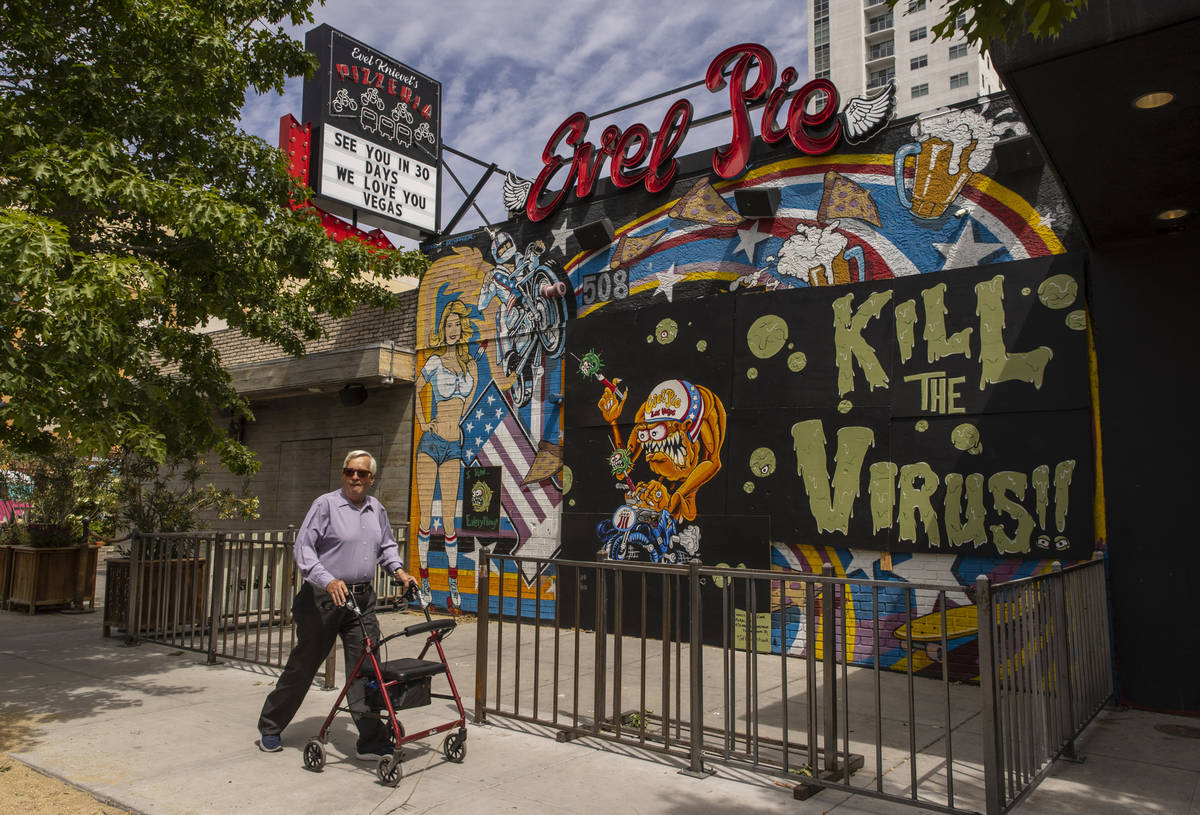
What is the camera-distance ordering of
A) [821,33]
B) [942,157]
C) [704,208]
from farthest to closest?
[821,33], [704,208], [942,157]

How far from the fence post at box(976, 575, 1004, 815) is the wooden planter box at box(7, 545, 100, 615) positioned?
42.2 feet

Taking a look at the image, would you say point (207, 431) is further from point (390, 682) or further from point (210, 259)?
point (390, 682)

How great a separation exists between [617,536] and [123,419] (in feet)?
19.6

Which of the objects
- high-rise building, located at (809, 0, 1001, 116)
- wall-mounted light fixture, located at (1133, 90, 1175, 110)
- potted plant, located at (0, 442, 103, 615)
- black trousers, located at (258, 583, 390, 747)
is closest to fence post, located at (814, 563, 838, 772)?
black trousers, located at (258, 583, 390, 747)

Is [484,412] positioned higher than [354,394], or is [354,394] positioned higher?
[354,394]

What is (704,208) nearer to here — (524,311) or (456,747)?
(524,311)

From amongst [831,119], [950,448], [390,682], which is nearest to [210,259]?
[390,682]

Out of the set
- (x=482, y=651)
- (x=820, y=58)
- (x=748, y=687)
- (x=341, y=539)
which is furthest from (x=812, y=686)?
(x=820, y=58)

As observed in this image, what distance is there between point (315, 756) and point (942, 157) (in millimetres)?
8102

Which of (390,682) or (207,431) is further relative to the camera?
(207,431)

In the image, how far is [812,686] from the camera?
5.30 m

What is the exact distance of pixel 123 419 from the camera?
22.7 feet

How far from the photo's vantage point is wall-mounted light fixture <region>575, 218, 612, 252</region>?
11555 mm

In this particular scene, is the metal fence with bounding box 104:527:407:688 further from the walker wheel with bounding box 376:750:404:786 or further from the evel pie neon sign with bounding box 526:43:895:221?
the evel pie neon sign with bounding box 526:43:895:221
